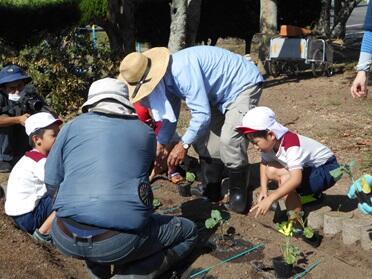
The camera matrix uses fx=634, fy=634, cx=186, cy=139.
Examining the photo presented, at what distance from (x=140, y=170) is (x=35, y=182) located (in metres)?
1.37

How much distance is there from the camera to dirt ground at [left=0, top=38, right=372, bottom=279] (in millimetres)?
3760

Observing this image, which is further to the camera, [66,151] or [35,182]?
[35,182]

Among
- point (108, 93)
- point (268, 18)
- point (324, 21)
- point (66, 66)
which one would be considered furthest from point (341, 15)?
point (108, 93)

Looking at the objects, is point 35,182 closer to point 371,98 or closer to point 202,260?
point 202,260

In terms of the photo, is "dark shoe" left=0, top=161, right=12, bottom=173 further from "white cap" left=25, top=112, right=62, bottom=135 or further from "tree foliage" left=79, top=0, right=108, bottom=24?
"tree foliage" left=79, top=0, right=108, bottom=24

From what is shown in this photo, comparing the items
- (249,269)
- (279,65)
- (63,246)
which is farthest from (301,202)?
(279,65)

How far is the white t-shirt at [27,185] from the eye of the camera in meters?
4.43

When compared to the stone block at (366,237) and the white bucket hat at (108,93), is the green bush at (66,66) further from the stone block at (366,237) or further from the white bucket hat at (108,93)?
the stone block at (366,237)

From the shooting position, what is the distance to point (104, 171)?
3260 mm

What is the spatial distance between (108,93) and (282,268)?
1359 mm

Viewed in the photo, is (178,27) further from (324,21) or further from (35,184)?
(324,21)

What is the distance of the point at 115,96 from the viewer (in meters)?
3.43

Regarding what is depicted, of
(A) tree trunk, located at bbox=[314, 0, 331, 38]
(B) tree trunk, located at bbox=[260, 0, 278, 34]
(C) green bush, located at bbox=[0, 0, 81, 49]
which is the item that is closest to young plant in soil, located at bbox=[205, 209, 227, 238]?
(B) tree trunk, located at bbox=[260, 0, 278, 34]

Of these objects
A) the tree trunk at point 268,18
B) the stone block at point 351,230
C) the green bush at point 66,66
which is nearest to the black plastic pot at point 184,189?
the stone block at point 351,230
